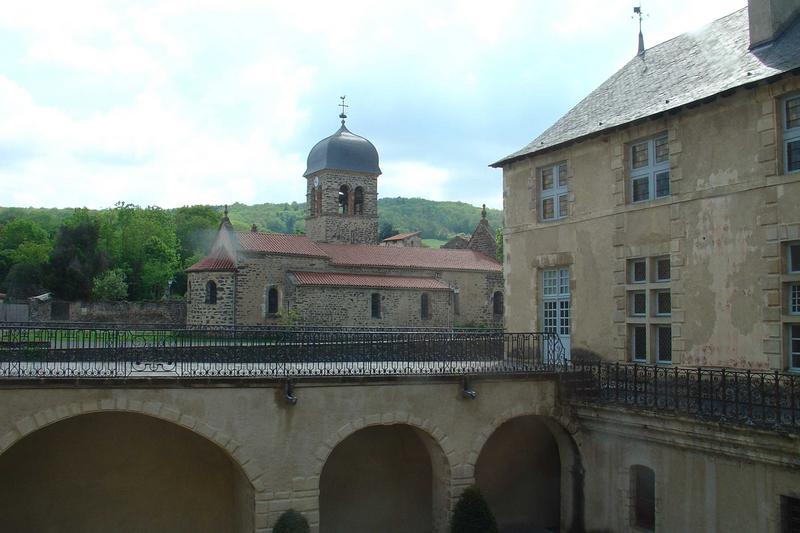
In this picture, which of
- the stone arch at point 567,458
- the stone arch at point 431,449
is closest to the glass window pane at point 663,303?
the stone arch at point 567,458

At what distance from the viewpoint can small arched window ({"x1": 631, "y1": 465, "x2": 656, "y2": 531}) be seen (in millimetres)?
14703

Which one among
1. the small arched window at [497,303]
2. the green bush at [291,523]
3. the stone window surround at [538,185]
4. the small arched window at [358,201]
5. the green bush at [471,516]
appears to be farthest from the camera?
the small arched window at [358,201]

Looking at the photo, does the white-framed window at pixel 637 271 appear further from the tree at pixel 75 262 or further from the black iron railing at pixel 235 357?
the tree at pixel 75 262

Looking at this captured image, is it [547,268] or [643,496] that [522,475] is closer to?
[643,496]

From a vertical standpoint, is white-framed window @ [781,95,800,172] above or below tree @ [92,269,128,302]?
above

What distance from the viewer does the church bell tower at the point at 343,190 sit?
48.4m

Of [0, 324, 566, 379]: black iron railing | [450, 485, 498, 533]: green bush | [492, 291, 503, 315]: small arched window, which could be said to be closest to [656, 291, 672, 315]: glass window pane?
[0, 324, 566, 379]: black iron railing

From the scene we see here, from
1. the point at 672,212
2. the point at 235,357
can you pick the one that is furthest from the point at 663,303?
the point at 235,357

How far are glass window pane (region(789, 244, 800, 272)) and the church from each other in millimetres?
27549

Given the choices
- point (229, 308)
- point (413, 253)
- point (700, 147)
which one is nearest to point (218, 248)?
point (229, 308)

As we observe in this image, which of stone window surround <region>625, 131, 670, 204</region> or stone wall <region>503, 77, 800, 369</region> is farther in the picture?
stone window surround <region>625, 131, 670, 204</region>

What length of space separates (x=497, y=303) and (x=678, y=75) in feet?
103

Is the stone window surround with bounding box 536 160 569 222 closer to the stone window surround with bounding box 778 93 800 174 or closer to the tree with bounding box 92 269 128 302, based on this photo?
the stone window surround with bounding box 778 93 800 174

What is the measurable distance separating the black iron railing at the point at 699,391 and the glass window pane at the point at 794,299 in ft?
3.67
